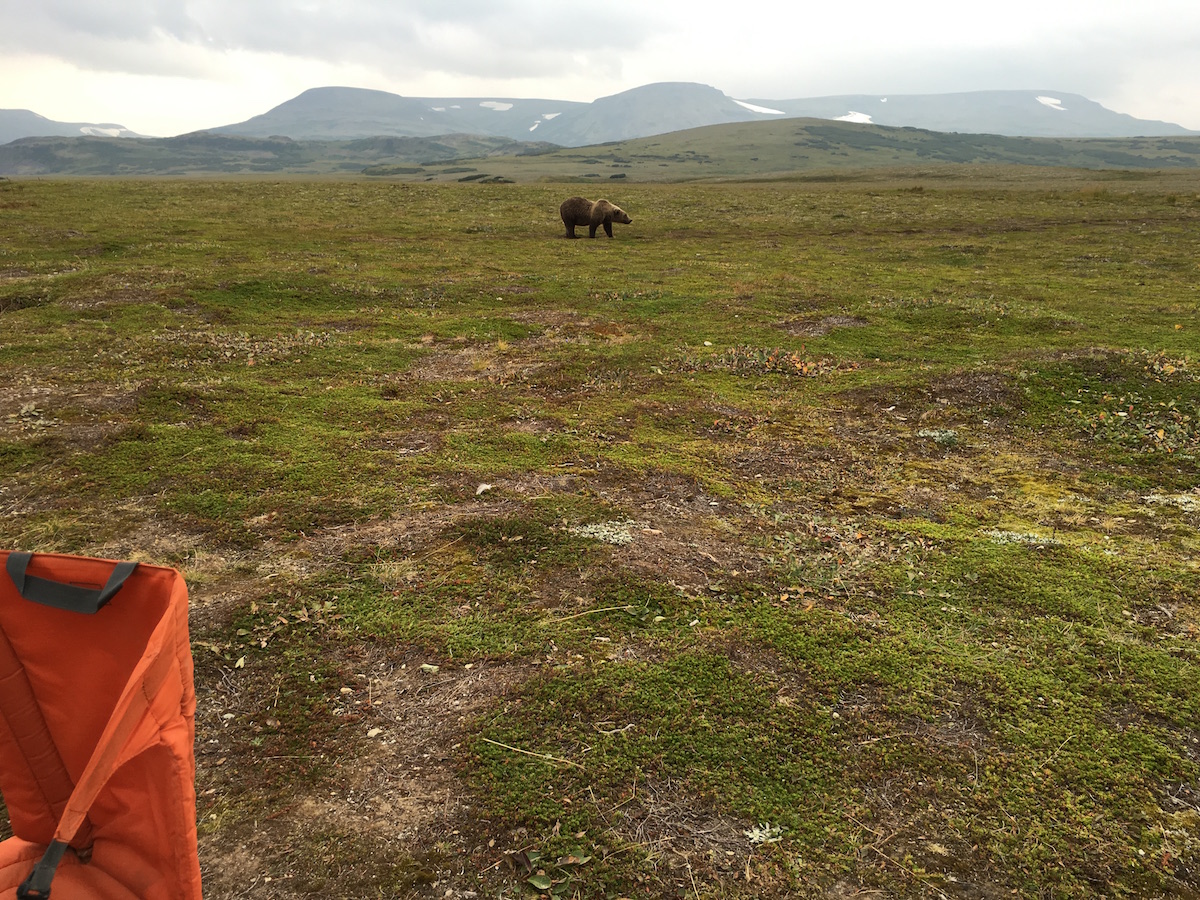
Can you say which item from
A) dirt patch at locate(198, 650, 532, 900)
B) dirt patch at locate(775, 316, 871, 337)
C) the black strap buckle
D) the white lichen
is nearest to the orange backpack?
the black strap buckle

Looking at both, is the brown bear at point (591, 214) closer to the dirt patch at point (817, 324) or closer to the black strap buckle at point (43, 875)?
the dirt patch at point (817, 324)

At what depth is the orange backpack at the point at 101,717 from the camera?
2754 millimetres

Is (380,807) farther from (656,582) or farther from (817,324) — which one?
(817,324)

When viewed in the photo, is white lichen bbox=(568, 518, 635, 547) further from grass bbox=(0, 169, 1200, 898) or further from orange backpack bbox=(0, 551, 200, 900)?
orange backpack bbox=(0, 551, 200, 900)

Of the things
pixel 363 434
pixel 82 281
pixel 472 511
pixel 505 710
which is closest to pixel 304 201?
pixel 82 281

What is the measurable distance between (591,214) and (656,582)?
31.3m

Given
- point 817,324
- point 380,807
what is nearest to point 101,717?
point 380,807

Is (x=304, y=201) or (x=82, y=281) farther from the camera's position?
(x=304, y=201)

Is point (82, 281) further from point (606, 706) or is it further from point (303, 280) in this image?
point (606, 706)

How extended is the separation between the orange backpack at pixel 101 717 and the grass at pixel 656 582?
1.42 meters

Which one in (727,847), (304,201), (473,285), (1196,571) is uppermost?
(304,201)

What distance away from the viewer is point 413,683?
18.6 feet

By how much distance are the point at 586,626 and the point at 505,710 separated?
126 cm

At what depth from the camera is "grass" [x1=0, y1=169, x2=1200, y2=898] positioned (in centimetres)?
436
